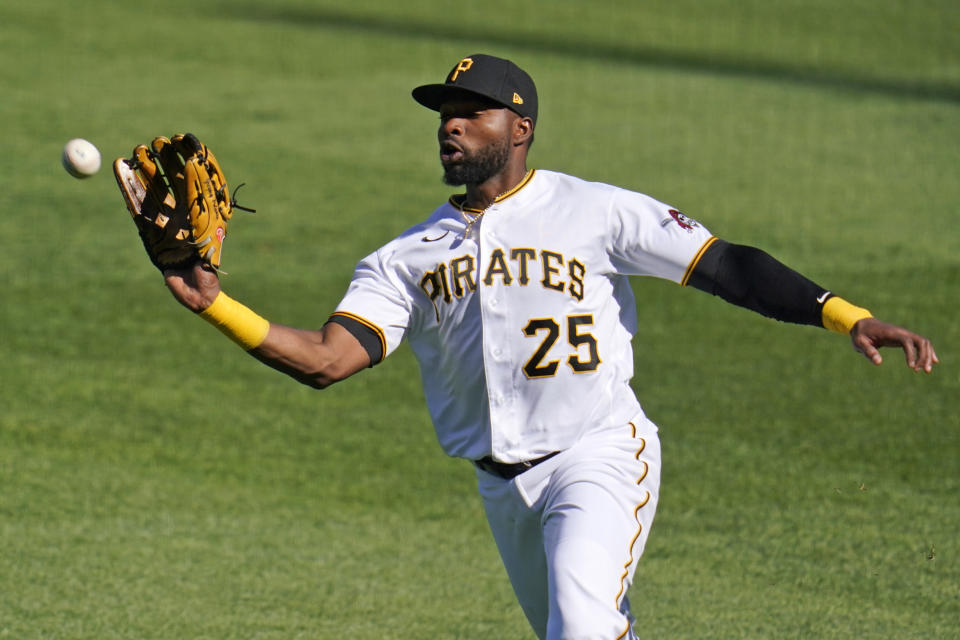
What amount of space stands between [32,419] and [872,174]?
8.36m

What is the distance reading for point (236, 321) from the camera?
13.0 ft

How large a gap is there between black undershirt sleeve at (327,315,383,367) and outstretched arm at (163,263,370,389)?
0.05ft

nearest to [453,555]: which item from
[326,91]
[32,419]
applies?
[32,419]

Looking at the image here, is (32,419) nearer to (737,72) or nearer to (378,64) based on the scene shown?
(378,64)

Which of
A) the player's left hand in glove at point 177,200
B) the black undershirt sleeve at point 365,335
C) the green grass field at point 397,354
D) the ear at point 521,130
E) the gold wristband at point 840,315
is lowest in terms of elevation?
the green grass field at point 397,354

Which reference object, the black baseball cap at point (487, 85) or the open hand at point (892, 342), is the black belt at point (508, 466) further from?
the black baseball cap at point (487, 85)

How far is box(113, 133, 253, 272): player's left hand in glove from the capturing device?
12.8 ft

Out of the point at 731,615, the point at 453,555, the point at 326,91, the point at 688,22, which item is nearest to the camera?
the point at 731,615

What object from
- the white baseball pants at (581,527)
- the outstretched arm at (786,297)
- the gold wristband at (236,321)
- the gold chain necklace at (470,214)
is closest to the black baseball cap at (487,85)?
the gold chain necklace at (470,214)

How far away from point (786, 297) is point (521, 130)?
1.08 metres

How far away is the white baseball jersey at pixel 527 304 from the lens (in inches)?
168

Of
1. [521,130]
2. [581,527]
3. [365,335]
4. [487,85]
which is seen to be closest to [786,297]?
[581,527]

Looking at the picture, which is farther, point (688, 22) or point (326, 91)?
point (688, 22)

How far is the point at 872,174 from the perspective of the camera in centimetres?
1290
